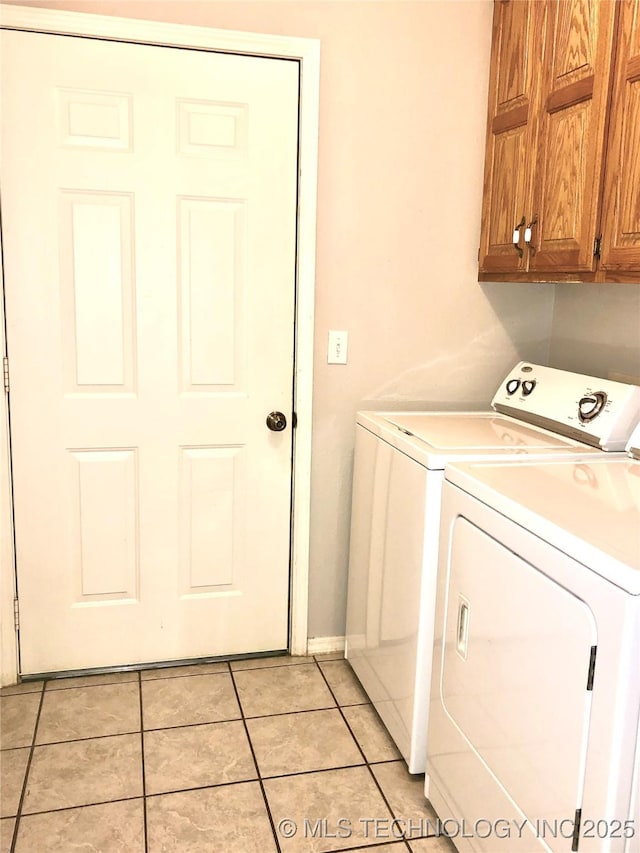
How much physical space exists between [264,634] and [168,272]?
133cm

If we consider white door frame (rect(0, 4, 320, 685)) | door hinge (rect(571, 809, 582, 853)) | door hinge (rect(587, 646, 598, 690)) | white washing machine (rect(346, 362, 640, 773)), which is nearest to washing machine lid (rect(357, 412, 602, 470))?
white washing machine (rect(346, 362, 640, 773))

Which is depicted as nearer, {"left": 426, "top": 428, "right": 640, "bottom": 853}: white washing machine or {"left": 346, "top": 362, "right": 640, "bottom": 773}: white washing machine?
{"left": 426, "top": 428, "right": 640, "bottom": 853}: white washing machine

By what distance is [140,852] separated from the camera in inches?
68.6

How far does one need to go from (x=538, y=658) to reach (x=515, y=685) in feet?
0.39

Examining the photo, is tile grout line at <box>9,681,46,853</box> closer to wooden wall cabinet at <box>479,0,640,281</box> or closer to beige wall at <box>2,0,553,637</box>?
beige wall at <box>2,0,553,637</box>

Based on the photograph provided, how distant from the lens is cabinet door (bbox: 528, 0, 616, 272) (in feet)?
6.19

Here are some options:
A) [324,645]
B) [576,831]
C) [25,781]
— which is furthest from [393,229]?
[25,781]

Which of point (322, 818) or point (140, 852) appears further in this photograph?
point (322, 818)

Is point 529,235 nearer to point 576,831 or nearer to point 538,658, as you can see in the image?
point 538,658

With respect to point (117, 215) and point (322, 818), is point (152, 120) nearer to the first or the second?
point (117, 215)

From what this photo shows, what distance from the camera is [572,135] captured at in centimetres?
200

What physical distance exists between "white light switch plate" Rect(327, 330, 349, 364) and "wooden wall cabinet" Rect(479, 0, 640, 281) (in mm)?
555

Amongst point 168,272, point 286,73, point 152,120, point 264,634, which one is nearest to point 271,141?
point 286,73

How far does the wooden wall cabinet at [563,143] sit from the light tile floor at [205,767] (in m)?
1.50
